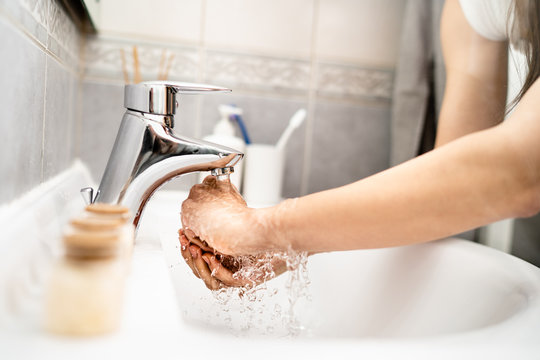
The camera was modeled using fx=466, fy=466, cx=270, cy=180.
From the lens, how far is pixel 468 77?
2.62ft

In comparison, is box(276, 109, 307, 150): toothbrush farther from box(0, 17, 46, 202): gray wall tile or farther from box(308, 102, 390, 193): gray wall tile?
box(0, 17, 46, 202): gray wall tile

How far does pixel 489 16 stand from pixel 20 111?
681mm

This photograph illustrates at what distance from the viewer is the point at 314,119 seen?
1.12 m

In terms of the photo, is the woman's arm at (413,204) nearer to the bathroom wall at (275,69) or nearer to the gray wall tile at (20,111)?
the gray wall tile at (20,111)

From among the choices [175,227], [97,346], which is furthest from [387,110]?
→ [97,346]

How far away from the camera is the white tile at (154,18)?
0.98m

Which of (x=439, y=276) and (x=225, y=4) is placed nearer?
(x=439, y=276)

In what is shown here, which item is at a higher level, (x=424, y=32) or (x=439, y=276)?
(x=424, y=32)

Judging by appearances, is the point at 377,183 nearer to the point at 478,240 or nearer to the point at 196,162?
the point at 196,162

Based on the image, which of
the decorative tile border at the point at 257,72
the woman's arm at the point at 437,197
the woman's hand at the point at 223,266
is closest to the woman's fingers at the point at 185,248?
the woman's hand at the point at 223,266

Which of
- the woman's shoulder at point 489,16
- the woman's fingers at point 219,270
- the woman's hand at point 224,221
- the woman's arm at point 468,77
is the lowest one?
the woman's fingers at point 219,270

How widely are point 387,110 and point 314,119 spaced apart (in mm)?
189

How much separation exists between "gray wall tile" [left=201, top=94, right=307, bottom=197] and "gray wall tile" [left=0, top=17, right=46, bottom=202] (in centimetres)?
47

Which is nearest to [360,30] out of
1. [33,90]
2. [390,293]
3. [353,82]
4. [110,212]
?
[353,82]
